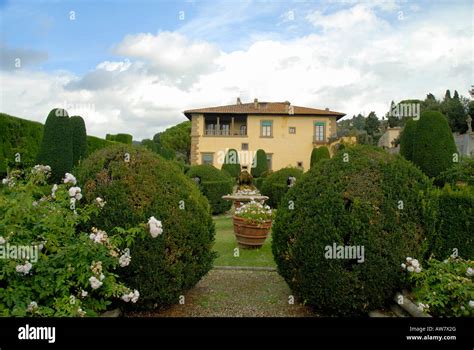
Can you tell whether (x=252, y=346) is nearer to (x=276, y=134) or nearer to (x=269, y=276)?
(x=269, y=276)

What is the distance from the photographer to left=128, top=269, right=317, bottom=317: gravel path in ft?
14.4

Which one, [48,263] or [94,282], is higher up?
[48,263]

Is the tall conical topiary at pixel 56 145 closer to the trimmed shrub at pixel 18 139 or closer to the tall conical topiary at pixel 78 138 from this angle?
the trimmed shrub at pixel 18 139

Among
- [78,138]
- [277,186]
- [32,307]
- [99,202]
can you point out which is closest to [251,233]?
[99,202]

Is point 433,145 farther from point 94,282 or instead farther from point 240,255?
point 94,282

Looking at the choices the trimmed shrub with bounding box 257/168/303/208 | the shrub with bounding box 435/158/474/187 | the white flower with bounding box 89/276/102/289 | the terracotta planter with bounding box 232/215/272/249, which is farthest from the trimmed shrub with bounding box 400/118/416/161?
the white flower with bounding box 89/276/102/289

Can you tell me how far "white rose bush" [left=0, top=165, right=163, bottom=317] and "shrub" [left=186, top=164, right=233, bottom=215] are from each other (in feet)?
34.5

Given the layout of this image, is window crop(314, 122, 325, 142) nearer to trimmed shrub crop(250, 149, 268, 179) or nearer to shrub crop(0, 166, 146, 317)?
trimmed shrub crop(250, 149, 268, 179)

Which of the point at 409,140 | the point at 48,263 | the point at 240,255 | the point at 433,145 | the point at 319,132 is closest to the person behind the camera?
the point at 48,263

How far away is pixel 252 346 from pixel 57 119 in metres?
12.3

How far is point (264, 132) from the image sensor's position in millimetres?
37719

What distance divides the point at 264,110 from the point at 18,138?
26456mm

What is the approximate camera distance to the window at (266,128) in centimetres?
3766

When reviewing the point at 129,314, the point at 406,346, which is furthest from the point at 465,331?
the point at 129,314
